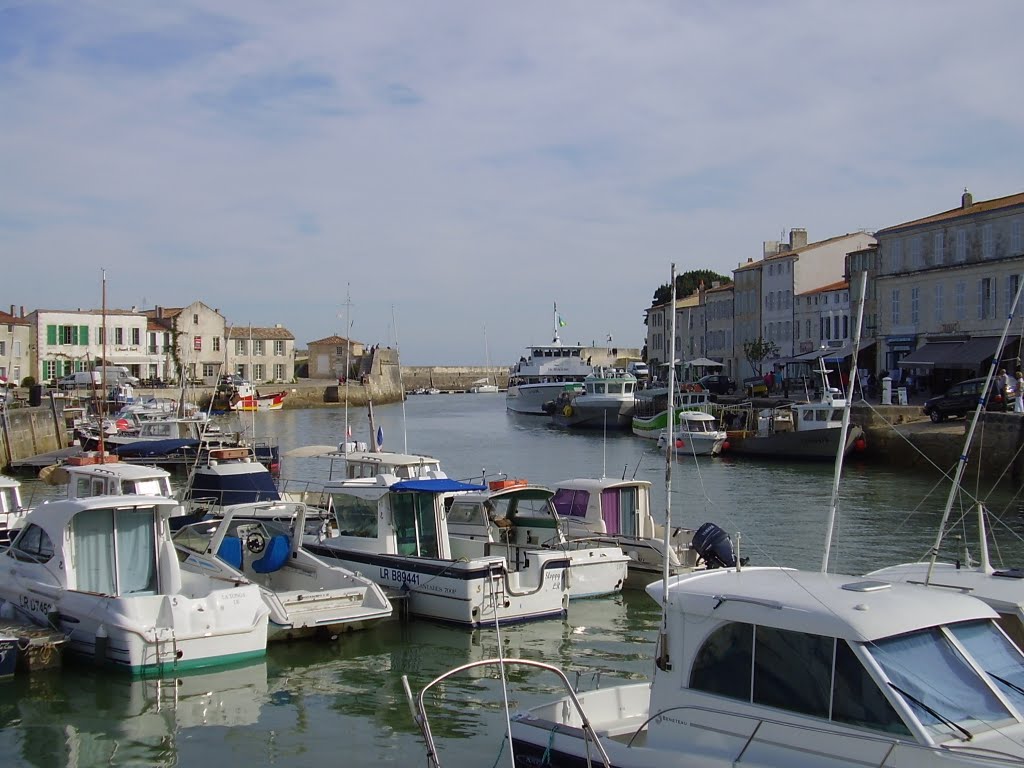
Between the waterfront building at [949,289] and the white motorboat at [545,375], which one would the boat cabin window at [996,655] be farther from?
the white motorboat at [545,375]

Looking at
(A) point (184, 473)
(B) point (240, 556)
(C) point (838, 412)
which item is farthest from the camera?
(C) point (838, 412)

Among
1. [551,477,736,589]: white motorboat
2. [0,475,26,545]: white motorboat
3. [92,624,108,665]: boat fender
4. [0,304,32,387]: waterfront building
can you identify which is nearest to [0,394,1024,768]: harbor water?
[92,624,108,665]: boat fender

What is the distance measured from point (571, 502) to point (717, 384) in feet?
167

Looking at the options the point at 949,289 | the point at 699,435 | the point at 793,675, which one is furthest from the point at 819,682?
the point at 949,289

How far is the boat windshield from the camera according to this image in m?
7.32

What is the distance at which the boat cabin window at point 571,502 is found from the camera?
21703 millimetres

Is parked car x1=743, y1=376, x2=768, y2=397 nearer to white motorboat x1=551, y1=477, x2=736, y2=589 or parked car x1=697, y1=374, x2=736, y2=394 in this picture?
parked car x1=697, y1=374, x2=736, y2=394

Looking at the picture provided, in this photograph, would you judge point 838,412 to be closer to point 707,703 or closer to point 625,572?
point 625,572

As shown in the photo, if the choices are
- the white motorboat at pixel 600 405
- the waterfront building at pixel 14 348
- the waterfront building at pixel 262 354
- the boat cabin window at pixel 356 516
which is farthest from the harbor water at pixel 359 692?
the waterfront building at pixel 262 354

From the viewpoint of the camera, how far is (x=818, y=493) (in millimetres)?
Result: 34562

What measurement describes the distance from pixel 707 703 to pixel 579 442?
168 ft

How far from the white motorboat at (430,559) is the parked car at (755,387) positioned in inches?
1821

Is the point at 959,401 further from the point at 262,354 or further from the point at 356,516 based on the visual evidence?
the point at 262,354

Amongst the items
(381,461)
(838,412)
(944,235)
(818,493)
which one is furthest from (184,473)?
(944,235)
